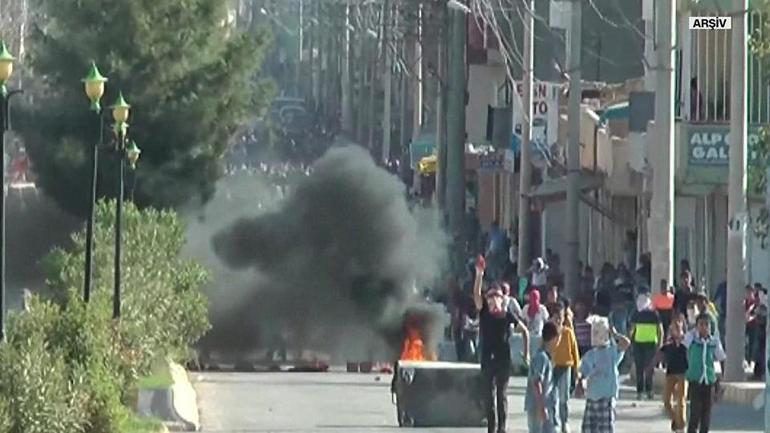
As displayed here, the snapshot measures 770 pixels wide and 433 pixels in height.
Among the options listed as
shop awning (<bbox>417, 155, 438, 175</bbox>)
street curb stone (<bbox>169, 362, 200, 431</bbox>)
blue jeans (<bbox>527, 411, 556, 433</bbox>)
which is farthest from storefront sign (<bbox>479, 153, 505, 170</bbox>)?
blue jeans (<bbox>527, 411, 556, 433</bbox>)

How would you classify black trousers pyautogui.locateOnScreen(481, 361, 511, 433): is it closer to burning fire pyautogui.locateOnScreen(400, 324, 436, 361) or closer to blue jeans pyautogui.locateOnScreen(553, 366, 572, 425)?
blue jeans pyautogui.locateOnScreen(553, 366, 572, 425)

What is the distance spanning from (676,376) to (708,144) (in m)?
16.6

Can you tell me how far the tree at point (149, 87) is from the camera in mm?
42125

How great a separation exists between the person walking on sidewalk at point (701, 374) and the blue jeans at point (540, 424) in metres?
1.73

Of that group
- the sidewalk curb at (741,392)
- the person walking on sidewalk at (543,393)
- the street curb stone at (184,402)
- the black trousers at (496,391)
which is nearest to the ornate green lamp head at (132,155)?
the street curb stone at (184,402)

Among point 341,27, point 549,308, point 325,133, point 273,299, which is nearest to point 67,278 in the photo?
point 549,308

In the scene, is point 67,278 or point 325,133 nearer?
point 67,278

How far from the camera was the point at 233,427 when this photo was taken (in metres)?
26.5

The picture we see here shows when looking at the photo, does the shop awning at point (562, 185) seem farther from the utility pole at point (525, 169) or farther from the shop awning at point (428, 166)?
the shop awning at point (428, 166)

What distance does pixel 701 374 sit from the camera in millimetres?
23344

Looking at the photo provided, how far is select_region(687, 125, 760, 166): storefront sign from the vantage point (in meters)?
40.8

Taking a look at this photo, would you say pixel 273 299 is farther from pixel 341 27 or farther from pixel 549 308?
pixel 341 27

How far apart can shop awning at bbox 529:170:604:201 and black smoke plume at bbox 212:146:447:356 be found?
11.6 meters

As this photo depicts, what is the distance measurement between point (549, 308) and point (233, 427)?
8.64 metres
